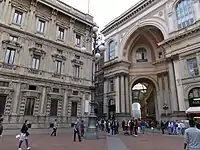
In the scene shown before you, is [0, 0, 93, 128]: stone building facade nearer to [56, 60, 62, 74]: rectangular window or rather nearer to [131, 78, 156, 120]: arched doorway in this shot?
[56, 60, 62, 74]: rectangular window

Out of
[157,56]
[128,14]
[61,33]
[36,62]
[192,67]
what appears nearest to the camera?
[36,62]

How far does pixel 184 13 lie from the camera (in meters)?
21.7

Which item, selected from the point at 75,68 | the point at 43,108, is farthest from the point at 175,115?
the point at 43,108

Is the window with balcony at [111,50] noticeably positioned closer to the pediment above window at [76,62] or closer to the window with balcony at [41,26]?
the pediment above window at [76,62]

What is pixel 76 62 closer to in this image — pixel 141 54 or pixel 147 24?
pixel 147 24

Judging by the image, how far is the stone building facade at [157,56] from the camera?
19797 mm

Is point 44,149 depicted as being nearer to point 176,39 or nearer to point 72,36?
point 72,36

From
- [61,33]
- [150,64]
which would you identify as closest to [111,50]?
[150,64]

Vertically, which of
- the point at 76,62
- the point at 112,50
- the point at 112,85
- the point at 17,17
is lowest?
the point at 112,85

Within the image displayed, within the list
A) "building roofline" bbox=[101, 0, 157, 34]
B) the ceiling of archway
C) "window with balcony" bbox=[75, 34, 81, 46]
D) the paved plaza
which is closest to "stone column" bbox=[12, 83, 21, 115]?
the paved plaza

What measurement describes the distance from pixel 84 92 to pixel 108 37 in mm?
16937

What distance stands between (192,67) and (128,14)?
15673mm

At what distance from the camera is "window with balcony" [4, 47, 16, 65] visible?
1641 cm

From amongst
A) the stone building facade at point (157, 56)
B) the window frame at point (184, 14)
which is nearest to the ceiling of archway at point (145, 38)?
the stone building facade at point (157, 56)
